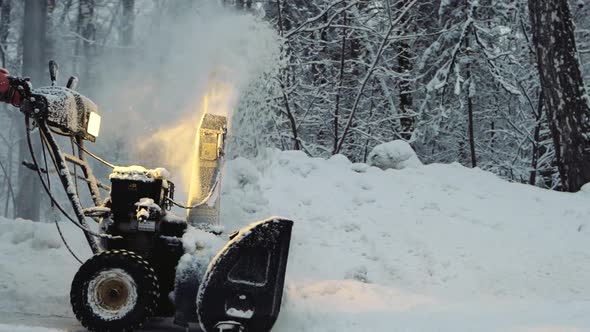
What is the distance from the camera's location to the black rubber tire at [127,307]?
442 cm

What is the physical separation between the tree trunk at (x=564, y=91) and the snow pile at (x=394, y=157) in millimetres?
2570

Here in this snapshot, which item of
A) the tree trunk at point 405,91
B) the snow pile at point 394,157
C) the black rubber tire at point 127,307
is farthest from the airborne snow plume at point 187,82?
the tree trunk at point 405,91

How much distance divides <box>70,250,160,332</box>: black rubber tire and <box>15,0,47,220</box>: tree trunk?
51.6 ft

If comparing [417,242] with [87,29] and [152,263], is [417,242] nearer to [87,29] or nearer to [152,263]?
[152,263]

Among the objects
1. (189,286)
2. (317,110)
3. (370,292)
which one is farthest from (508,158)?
(189,286)

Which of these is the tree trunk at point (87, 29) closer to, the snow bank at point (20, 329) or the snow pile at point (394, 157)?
the snow pile at point (394, 157)

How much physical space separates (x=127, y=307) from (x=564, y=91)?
352 inches

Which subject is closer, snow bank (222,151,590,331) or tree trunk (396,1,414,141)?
snow bank (222,151,590,331)

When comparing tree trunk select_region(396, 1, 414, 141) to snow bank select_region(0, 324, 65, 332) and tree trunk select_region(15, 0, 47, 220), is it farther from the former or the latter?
snow bank select_region(0, 324, 65, 332)

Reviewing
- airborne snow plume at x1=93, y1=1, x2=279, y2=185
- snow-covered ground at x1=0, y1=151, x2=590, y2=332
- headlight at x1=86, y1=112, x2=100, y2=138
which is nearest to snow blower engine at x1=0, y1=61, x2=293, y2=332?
headlight at x1=86, y1=112, x2=100, y2=138

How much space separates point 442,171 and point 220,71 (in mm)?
4462

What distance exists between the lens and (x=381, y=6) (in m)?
17.4

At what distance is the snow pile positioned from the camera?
11.0 metres

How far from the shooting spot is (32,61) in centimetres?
1947
